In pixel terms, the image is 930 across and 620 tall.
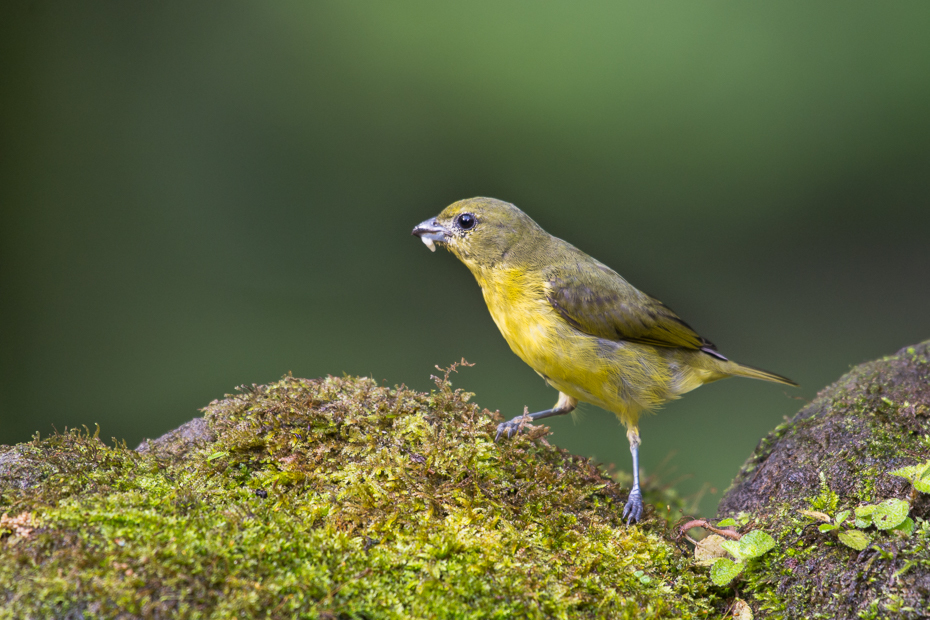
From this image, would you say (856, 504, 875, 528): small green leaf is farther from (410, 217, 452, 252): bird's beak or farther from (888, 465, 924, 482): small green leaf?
(410, 217, 452, 252): bird's beak

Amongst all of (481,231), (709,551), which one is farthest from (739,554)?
(481,231)

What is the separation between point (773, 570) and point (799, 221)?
17.0ft

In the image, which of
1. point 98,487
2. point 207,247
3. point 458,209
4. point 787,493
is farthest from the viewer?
point 207,247

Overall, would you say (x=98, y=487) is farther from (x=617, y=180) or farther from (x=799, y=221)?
(x=799, y=221)

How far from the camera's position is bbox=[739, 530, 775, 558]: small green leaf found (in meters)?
2.13

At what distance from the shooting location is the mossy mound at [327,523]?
1.58m

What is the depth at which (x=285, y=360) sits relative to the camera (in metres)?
6.17

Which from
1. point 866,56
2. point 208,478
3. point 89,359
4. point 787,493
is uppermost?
point 866,56

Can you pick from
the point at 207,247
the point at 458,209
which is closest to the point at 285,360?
the point at 207,247

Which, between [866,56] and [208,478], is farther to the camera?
[866,56]

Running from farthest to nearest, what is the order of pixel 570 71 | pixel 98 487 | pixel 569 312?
pixel 570 71 → pixel 569 312 → pixel 98 487

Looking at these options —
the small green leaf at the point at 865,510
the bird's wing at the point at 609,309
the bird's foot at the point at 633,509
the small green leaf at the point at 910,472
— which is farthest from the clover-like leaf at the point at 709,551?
the bird's wing at the point at 609,309

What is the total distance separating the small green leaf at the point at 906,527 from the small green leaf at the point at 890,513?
0.01m

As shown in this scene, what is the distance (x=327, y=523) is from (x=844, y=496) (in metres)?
1.81
